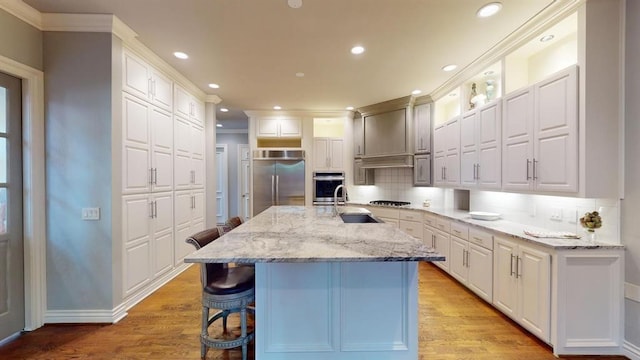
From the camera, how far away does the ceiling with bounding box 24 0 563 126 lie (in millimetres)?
2182

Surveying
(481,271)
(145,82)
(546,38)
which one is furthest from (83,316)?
(546,38)

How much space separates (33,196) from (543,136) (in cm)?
440

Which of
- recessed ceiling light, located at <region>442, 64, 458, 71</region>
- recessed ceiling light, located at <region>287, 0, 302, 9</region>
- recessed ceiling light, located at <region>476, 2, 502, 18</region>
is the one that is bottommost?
recessed ceiling light, located at <region>287, 0, 302, 9</region>

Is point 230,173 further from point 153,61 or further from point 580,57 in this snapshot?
point 580,57

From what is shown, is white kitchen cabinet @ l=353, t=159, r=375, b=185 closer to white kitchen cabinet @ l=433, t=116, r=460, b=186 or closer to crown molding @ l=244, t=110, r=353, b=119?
crown molding @ l=244, t=110, r=353, b=119

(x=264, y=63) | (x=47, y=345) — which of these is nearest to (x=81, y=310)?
(x=47, y=345)

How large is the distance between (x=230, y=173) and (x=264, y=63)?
4670mm

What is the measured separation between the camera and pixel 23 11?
220 cm

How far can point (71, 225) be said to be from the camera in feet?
7.96

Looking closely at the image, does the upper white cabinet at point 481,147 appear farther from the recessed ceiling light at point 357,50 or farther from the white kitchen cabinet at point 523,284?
the recessed ceiling light at point 357,50

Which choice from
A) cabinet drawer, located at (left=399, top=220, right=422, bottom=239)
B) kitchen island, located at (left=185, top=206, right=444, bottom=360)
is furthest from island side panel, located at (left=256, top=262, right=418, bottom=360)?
cabinet drawer, located at (left=399, top=220, right=422, bottom=239)

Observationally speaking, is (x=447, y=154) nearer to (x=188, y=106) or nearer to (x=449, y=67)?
(x=449, y=67)

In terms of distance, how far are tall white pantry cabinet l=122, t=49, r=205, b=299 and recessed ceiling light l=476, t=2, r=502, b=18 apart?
3.29m

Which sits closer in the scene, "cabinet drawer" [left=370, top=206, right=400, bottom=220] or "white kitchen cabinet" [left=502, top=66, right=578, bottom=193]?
"white kitchen cabinet" [left=502, top=66, right=578, bottom=193]
